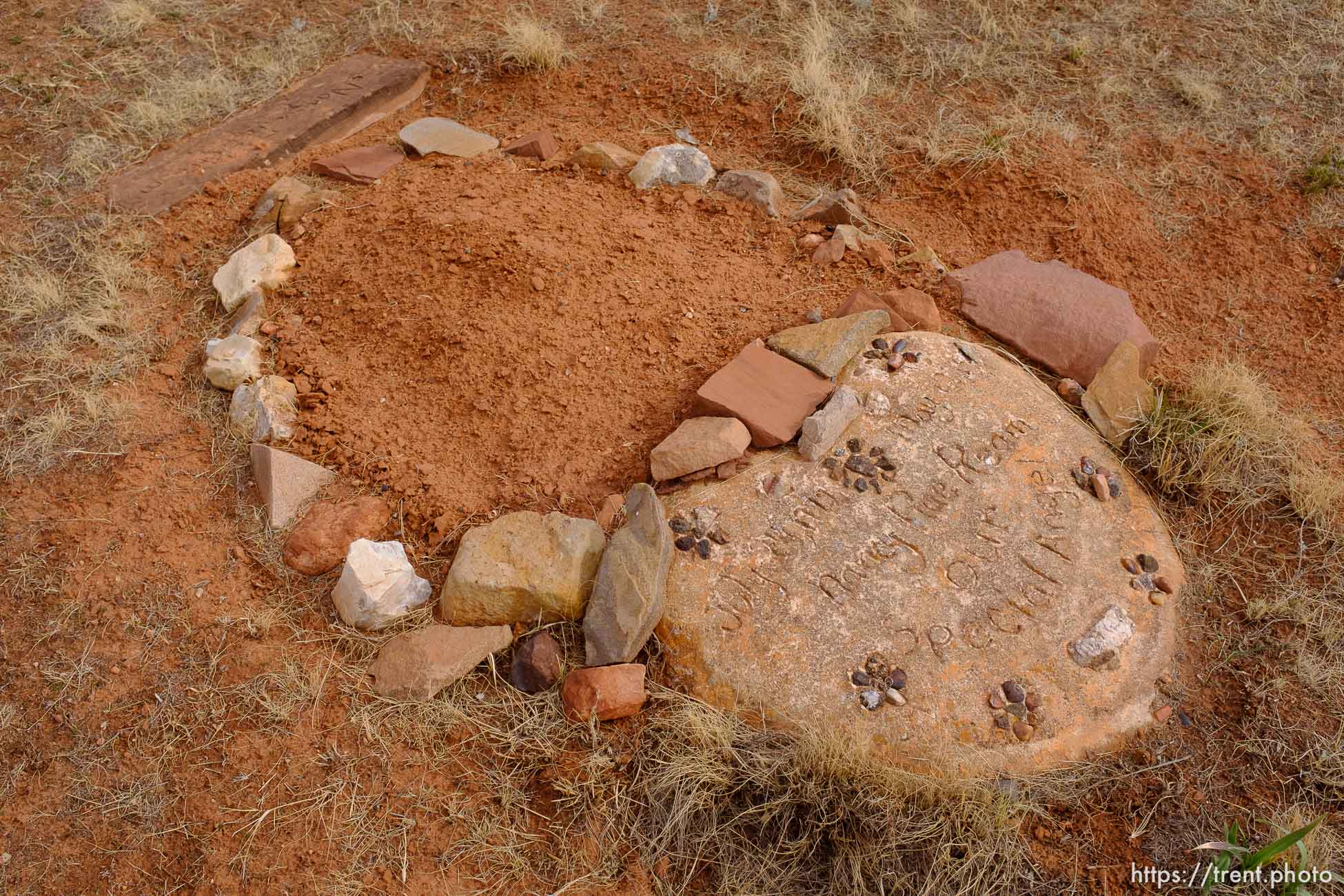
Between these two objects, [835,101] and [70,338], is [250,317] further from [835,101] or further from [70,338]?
[835,101]

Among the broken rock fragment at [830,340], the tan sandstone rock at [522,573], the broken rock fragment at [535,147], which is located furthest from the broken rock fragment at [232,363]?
the broken rock fragment at [830,340]

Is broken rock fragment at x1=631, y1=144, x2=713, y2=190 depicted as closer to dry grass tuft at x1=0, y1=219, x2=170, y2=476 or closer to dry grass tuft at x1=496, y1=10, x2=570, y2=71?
dry grass tuft at x1=496, y1=10, x2=570, y2=71

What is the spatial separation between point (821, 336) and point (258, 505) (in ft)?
6.28

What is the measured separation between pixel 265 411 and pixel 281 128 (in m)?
1.85

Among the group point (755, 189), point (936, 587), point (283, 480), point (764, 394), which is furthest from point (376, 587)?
point (755, 189)

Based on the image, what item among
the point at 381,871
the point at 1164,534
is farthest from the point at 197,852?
the point at 1164,534

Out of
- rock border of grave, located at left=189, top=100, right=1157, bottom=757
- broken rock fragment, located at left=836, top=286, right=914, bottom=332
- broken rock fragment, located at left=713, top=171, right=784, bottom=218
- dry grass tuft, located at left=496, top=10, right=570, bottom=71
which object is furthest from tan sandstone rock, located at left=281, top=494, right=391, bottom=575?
dry grass tuft, located at left=496, top=10, right=570, bottom=71

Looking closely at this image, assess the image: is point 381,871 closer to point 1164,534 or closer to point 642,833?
point 642,833

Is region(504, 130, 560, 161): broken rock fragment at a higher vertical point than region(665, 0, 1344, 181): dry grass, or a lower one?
lower

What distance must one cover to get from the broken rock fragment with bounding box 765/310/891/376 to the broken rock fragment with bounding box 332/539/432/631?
4.56 ft

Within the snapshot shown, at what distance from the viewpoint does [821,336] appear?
298 cm

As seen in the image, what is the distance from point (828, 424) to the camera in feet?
9.02

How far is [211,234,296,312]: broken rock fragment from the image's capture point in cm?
341

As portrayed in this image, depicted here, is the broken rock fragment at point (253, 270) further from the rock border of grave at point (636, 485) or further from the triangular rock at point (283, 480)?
the triangular rock at point (283, 480)
